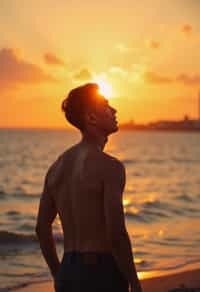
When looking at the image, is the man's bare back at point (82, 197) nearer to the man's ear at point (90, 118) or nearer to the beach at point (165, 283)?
the man's ear at point (90, 118)

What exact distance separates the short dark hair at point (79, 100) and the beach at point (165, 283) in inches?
219

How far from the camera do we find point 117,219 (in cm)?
285

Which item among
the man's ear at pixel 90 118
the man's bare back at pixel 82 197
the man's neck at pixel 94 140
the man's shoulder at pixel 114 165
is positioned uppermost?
the man's ear at pixel 90 118

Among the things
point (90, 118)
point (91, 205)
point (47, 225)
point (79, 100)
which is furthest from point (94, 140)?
point (47, 225)

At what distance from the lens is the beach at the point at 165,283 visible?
8.40 m

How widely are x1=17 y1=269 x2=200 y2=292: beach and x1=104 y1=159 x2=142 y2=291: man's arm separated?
5.42 metres

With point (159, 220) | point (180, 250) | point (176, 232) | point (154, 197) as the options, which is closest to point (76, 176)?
point (180, 250)

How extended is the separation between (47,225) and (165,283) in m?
5.92

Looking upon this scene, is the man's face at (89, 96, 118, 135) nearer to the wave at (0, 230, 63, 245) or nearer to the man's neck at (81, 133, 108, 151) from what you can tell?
the man's neck at (81, 133, 108, 151)

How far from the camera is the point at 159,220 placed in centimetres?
1855

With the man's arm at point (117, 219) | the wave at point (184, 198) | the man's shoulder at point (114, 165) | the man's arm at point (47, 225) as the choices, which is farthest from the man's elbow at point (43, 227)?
the wave at point (184, 198)

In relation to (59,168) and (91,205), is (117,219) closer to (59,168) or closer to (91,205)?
(91,205)

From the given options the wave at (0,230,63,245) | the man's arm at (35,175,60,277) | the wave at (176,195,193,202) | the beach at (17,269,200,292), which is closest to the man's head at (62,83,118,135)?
the man's arm at (35,175,60,277)

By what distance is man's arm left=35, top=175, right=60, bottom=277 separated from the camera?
10.5ft
